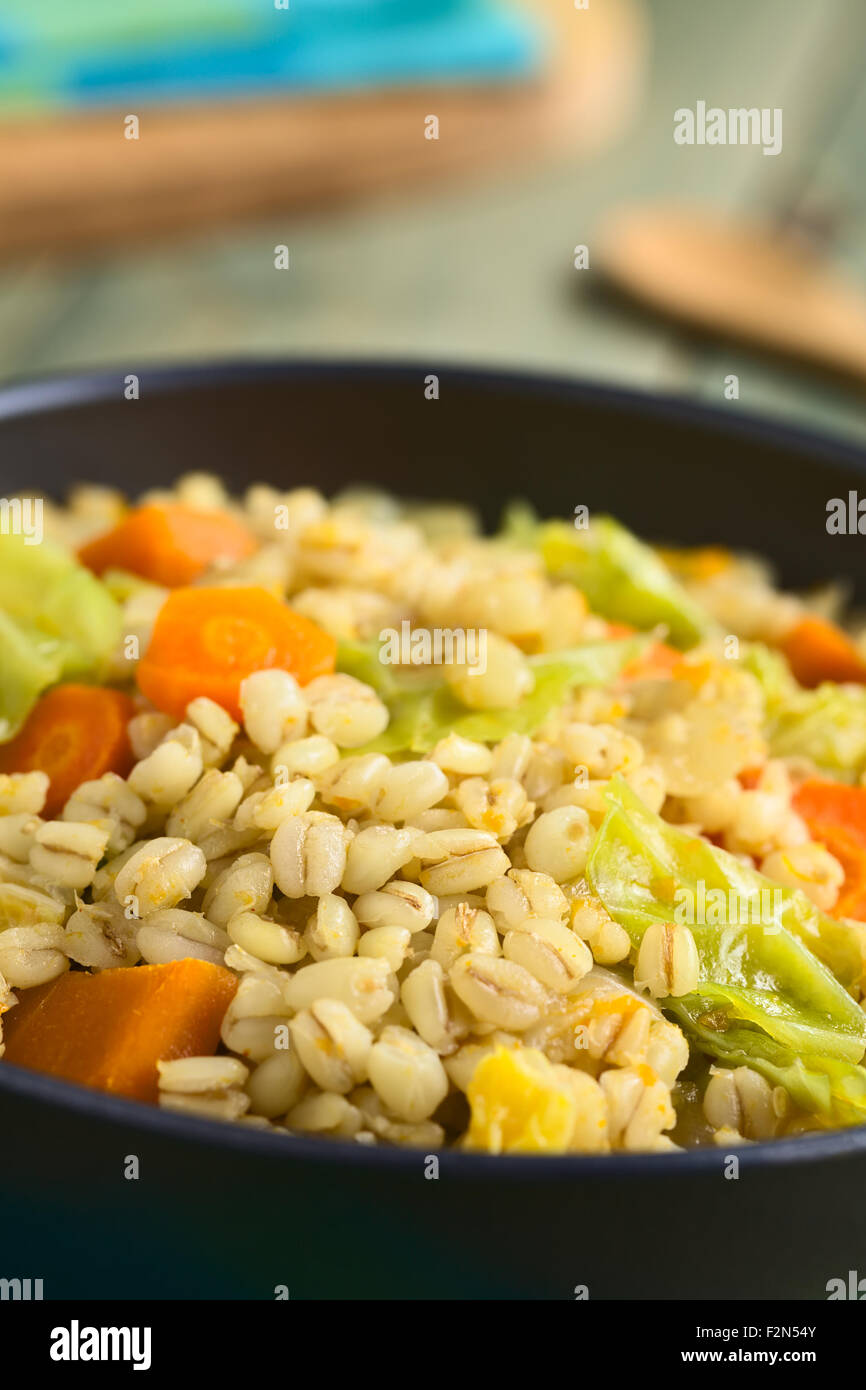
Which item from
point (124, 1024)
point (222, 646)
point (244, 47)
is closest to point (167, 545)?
point (222, 646)

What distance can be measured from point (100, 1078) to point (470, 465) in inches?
61.6

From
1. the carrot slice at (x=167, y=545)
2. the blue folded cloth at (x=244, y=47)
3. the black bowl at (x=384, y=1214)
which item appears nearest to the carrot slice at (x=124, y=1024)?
the black bowl at (x=384, y=1214)

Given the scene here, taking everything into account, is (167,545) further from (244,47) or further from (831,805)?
(244,47)

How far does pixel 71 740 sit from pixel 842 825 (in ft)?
3.34

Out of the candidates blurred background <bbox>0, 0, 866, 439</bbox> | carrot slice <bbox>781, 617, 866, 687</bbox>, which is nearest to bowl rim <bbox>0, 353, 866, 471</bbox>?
carrot slice <bbox>781, 617, 866, 687</bbox>

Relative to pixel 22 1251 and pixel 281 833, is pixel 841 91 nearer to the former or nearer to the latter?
pixel 281 833

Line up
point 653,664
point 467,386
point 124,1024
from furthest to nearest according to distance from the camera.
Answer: point 467,386
point 653,664
point 124,1024

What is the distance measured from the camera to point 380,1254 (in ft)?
4.33

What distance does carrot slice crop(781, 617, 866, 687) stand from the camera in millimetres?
2432

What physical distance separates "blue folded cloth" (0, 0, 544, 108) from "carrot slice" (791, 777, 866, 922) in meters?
2.75

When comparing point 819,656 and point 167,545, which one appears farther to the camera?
point 819,656

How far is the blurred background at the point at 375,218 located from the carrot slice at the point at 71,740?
6.05 feet

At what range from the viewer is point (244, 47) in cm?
407

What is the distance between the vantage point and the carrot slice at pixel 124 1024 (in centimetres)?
150
